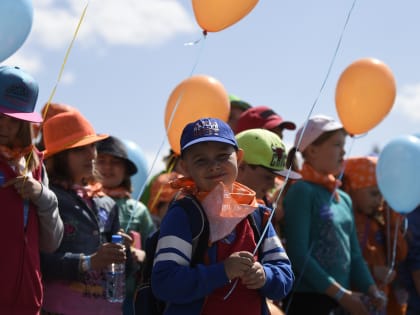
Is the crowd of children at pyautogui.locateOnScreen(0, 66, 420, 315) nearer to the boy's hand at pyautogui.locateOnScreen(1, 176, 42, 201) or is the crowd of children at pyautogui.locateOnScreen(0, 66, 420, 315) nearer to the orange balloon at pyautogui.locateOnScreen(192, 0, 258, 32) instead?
the boy's hand at pyautogui.locateOnScreen(1, 176, 42, 201)

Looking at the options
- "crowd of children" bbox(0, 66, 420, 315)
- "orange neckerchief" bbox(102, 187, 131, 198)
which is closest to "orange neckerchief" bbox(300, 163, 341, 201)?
"crowd of children" bbox(0, 66, 420, 315)

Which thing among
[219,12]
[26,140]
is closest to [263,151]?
[219,12]

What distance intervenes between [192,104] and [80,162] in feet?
3.88

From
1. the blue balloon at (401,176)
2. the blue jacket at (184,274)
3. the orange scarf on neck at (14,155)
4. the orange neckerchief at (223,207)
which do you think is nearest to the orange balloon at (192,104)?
the blue balloon at (401,176)

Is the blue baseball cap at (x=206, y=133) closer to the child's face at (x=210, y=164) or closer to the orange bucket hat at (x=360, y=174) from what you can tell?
the child's face at (x=210, y=164)

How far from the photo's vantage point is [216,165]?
9.12ft

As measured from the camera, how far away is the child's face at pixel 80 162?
12.3ft

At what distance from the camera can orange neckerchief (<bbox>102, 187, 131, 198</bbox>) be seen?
15.1ft

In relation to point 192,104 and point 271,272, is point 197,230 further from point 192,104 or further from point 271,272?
point 192,104

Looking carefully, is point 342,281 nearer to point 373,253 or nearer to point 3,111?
point 373,253

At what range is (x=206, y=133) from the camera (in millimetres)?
2785

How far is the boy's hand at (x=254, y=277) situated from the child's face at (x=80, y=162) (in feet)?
5.03

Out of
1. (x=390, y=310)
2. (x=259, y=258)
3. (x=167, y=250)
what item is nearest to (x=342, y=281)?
(x=390, y=310)

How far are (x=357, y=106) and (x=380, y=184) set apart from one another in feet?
2.13
